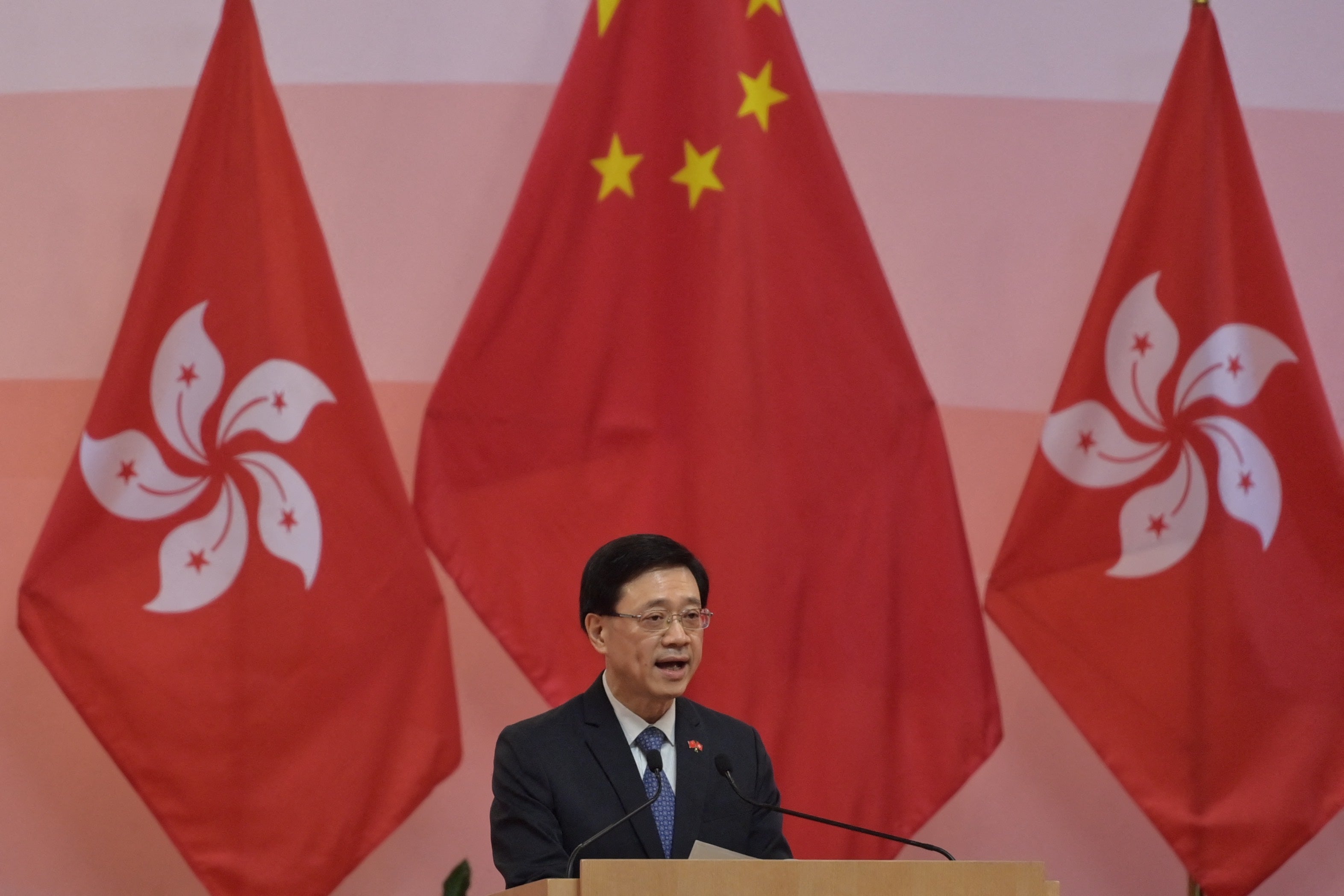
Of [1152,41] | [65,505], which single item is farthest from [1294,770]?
[65,505]

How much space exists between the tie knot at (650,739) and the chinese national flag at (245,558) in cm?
87

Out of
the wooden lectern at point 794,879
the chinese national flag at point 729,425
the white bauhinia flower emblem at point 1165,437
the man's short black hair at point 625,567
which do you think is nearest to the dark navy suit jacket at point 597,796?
the man's short black hair at point 625,567

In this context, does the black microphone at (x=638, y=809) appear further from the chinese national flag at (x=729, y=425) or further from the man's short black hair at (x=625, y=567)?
the chinese national flag at (x=729, y=425)

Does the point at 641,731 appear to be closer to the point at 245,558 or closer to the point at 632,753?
the point at 632,753

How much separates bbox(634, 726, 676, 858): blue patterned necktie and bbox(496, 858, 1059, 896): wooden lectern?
1.74 ft

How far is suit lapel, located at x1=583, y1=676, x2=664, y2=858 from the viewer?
236cm

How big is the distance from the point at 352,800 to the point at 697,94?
5.69ft

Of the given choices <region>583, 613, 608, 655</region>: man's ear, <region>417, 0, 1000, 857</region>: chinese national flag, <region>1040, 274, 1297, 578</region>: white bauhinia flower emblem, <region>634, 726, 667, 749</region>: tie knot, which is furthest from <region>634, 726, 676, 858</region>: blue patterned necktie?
<region>1040, 274, 1297, 578</region>: white bauhinia flower emblem

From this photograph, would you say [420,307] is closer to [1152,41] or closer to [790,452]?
[790,452]

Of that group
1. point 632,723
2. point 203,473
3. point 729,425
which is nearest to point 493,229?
point 729,425

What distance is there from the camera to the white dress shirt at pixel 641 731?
249 centimetres

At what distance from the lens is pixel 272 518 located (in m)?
3.20

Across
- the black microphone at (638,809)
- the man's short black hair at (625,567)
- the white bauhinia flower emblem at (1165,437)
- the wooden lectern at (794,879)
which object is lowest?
the wooden lectern at (794,879)

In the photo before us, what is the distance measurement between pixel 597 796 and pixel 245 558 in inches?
45.4
